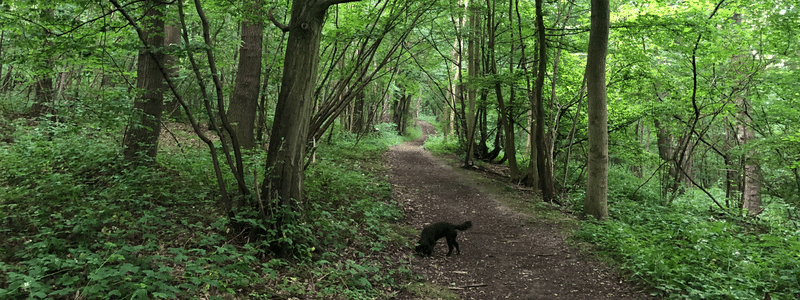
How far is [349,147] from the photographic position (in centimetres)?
1557

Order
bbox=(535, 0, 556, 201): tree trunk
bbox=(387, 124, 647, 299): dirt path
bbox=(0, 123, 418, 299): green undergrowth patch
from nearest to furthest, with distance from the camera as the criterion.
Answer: bbox=(0, 123, 418, 299): green undergrowth patch, bbox=(387, 124, 647, 299): dirt path, bbox=(535, 0, 556, 201): tree trunk

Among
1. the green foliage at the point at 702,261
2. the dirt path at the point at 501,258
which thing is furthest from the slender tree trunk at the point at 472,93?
the green foliage at the point at 702,261

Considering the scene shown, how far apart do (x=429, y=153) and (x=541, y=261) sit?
12.6m

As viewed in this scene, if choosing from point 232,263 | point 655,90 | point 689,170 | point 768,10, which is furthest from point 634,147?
point 232,263

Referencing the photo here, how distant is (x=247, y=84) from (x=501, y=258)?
19.4ft

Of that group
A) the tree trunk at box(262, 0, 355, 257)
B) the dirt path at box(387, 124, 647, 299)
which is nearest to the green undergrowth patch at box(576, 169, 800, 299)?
the dirt path at box(387, 124, 647, 299)

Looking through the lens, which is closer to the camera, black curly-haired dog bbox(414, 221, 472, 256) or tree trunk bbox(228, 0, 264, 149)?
black curly-haired dog bbox(414, 221, 472, 256)

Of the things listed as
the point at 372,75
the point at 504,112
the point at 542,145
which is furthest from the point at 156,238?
the point at 504,112

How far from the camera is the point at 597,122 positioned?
24.8 ft

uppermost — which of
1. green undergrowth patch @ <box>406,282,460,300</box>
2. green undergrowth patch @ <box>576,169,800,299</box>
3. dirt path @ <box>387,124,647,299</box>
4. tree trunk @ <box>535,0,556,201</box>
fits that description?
tree trunk @ <box>535,0,556,201</box>

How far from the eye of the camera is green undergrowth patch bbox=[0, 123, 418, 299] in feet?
10.0

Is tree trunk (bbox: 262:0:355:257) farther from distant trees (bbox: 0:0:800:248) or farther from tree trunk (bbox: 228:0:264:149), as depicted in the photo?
tree trunk (bbox: 228:0:264:149)

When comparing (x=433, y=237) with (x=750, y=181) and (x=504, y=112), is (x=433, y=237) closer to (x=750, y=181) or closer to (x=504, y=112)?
(x=504, y=112)

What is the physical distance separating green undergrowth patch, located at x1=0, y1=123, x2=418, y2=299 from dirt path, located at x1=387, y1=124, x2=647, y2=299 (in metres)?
0.71
